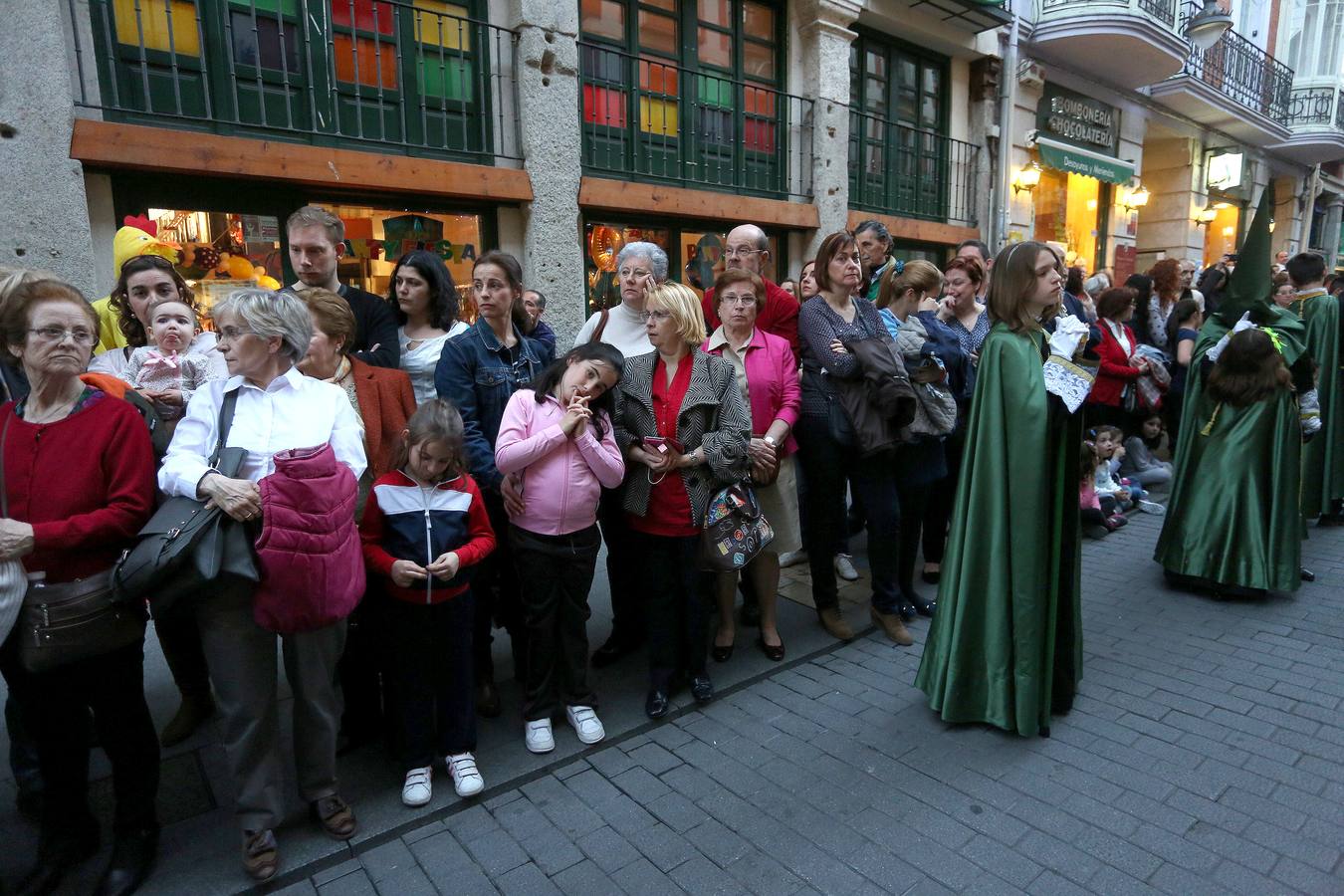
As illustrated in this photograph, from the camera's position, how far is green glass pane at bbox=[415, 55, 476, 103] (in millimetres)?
7652

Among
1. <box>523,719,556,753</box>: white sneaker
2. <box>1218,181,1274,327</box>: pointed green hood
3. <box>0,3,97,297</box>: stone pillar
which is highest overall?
<box>0,3,97,297</box>: stone pillar

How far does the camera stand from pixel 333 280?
11.7 ft

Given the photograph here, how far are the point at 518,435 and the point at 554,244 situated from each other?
18.1ft

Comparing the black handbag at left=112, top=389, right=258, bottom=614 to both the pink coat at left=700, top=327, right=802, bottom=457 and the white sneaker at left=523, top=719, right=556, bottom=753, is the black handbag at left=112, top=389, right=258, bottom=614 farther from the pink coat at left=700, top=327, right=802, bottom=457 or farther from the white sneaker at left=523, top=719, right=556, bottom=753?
the pink coat at left=700, top=327, right=802, bottom=457

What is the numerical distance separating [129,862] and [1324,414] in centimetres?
797

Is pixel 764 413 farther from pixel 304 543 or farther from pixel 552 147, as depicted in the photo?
pixel 552 147

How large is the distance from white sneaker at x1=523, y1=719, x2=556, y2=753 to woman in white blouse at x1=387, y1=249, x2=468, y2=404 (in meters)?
1.51

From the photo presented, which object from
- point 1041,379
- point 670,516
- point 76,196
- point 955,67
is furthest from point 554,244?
point 955,67

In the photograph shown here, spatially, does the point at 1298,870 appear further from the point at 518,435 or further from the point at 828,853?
the point at 518,435

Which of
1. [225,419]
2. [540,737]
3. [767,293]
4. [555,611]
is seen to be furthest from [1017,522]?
[225,419]

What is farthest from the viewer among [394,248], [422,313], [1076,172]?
[1076,172]

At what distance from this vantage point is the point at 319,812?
2.75 m

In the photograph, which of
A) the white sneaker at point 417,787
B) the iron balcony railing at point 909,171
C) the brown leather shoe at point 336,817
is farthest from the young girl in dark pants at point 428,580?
the iron balcony railing at point 909,171

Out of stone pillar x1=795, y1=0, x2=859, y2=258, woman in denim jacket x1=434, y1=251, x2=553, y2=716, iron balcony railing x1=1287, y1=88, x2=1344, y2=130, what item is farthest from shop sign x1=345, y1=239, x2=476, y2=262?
iron balcony railing x1=1287, y1=88, x2=1344, y2=130
